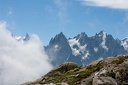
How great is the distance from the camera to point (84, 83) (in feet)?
192

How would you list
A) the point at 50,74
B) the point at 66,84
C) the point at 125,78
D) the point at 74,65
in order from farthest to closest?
the point at 74,65
the point at 50,74
the point at 66,84
the point at 125,78

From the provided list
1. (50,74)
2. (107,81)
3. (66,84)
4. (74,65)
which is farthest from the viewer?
(74,65)

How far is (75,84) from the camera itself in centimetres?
6141

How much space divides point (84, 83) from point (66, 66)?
2090 inches

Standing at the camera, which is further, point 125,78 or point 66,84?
point 66,84

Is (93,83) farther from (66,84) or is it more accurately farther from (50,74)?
(50,74)

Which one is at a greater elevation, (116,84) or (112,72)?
(112,72)

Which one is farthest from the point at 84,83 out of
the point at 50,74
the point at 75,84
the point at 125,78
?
the point at 50,74

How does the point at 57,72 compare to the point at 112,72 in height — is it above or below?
above

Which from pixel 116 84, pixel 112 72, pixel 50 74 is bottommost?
pixel 116 84

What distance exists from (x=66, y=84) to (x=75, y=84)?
1829 millimetres

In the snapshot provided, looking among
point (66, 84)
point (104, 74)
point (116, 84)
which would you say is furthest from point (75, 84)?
point (116, 84)

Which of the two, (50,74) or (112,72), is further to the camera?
(50,74)

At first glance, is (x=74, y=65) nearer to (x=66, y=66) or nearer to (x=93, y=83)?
(x=66, y=66)
